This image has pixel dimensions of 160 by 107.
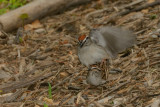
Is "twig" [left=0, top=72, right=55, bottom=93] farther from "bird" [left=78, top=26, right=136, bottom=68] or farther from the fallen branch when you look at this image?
the fallen branch

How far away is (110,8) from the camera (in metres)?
7.84

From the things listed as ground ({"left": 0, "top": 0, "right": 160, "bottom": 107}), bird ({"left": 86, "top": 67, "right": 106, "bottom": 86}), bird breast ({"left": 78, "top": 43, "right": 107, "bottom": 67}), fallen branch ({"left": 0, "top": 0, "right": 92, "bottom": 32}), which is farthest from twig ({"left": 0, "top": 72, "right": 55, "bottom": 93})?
fallen branch ({"left": 0, "top": 0, "right": 92, "bottom": 32})

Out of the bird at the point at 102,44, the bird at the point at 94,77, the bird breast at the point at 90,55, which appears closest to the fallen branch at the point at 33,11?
the bird at the point at 102,44

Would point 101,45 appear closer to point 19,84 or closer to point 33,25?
point 19,84

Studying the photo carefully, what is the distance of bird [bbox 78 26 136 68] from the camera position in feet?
16.9

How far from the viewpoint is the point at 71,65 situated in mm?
5777

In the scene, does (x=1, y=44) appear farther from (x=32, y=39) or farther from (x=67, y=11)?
(x=67, y=11)

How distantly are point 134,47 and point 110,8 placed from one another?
2.16m

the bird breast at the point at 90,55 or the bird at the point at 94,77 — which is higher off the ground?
the bird breast at the point at 90,55

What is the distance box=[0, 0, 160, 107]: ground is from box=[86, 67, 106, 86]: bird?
3.9 inches

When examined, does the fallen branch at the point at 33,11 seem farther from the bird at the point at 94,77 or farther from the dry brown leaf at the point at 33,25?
the bird at the point at 94,77

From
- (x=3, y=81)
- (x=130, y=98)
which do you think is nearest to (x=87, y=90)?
(x=130, y=98)

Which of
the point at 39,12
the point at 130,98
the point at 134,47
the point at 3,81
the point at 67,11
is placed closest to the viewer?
the point at 130,98

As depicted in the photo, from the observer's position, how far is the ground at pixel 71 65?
14.8 feet
